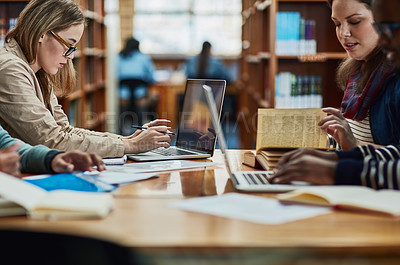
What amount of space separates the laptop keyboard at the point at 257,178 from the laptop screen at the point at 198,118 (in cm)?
49

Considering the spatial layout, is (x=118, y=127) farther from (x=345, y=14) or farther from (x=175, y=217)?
(x=175, y=217)

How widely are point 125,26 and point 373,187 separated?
8617mm

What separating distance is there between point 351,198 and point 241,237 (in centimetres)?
34

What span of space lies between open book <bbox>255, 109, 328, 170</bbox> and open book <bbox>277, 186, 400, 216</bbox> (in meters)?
0.55

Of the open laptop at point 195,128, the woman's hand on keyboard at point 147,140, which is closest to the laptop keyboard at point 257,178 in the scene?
the open laptop at point 195,128

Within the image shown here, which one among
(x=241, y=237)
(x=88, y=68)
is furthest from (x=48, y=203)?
(x=88, y=68)

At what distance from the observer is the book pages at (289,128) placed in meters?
1.84

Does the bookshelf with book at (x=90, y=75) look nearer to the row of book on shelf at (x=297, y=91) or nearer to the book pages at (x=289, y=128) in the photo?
the row of book on shelf at (x=297, y=91)

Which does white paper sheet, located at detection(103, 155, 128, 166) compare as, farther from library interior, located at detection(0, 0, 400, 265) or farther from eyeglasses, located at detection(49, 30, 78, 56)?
eyeglasses, located at detection(49, 30, 78, 56)

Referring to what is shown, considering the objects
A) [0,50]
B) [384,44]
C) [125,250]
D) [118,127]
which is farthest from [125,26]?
[125,250]

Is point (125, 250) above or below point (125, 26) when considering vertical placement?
below

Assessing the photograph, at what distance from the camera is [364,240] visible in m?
0.97

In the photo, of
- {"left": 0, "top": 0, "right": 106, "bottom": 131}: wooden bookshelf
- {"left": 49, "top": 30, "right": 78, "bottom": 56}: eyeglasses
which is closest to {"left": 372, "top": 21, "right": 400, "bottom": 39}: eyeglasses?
{"left": 49, "top": 30, "right": 78, "bottom": 56}: eyeglasses

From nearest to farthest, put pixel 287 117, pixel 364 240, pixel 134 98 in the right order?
pixel 364 240
pixel 287 117
pixel 134 98
